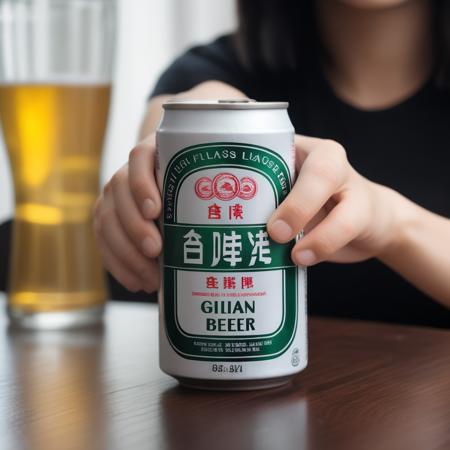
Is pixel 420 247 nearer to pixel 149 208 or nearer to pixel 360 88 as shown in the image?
pixel 149 208

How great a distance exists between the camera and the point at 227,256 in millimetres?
659

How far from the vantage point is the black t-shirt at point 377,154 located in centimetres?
140

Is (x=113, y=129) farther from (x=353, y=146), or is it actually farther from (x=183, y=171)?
(x=183, y=171)

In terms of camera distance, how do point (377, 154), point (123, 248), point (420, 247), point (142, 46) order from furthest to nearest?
1. point (142, 46)
2. point (377, 154)
3. point (420, 247)
4. point (123, 248)

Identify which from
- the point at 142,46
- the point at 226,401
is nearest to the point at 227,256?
the point at 226,401

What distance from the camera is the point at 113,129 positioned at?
9.11 feet

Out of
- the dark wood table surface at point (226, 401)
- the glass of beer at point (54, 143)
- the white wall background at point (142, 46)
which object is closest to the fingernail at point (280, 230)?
the dark wood table surface at point (226, 401)

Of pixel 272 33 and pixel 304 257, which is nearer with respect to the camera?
pixel 304 257

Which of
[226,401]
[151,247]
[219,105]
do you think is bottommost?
[226,401]

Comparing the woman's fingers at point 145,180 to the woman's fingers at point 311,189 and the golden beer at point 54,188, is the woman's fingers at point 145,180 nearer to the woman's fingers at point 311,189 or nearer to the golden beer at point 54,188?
the woman's fingers at point 311,189

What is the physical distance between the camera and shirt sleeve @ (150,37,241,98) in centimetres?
142

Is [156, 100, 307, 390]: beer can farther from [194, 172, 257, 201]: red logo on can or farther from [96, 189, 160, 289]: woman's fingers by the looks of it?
[96, 189, 160, 289]: woman's fingers

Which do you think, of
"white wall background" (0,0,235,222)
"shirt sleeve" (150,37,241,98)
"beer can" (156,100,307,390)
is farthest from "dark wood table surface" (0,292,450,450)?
"white wall background" (0,0,235,222)

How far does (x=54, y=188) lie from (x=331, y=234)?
0.40 meters
